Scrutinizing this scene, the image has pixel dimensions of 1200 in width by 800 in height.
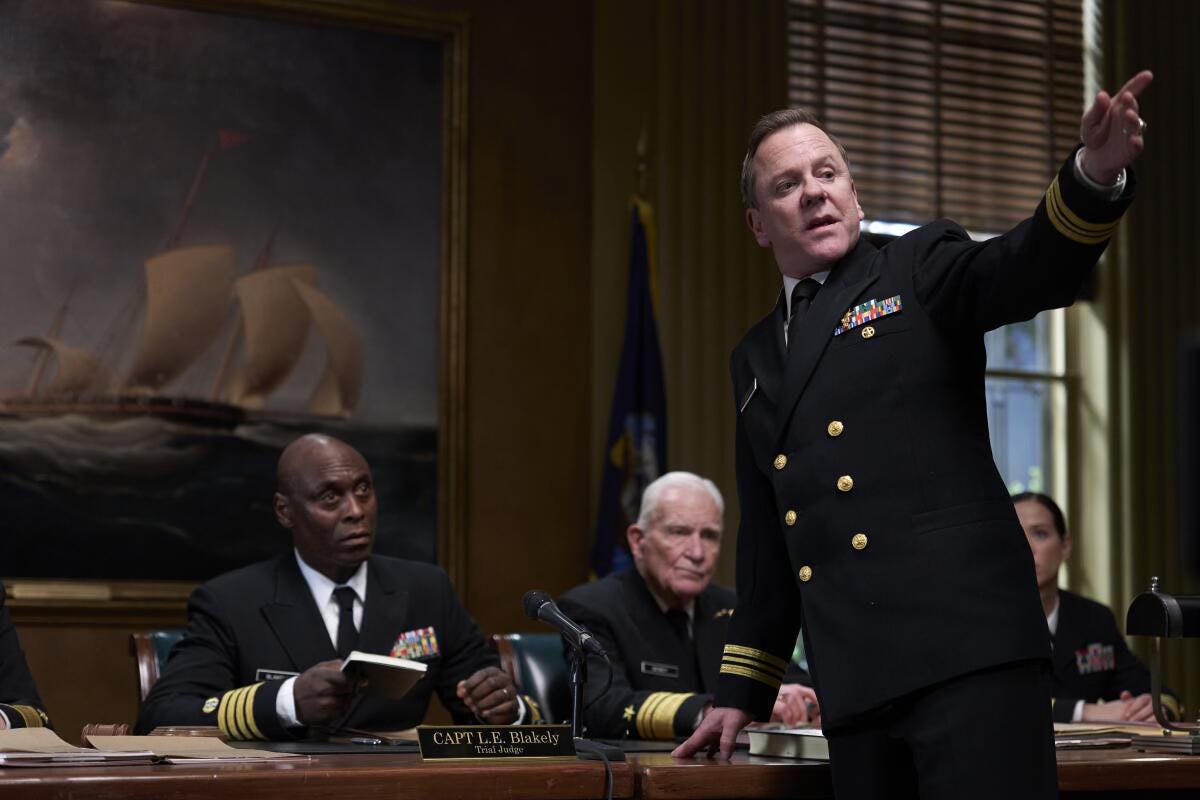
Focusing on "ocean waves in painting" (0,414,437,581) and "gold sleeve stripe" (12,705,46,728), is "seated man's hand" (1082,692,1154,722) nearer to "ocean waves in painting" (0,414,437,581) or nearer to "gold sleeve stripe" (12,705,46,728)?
"gold sleeve stripe" (12,705,46,728)

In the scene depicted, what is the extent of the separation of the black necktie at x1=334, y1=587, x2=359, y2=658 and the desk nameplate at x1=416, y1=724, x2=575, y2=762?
1.43 m

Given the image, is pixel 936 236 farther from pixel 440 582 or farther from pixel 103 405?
pixel 103 405

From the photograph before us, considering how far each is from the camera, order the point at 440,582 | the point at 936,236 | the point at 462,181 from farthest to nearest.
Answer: the point at 462,181 < the point at 440,582 < the point at 936,236

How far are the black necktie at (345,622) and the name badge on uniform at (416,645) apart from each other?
0.35 ft

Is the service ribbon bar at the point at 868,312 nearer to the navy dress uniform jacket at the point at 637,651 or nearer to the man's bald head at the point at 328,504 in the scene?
the navy dress uniform jacket at the point at 637,651

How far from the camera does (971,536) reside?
1.96m

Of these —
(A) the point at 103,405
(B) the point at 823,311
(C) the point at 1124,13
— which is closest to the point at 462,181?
(A) the point at 103,405

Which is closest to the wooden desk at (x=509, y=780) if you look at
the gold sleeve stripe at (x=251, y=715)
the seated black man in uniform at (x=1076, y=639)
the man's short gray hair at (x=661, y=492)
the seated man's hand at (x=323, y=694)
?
the seated man's hand at (x=323, y=694)

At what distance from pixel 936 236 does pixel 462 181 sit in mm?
4100

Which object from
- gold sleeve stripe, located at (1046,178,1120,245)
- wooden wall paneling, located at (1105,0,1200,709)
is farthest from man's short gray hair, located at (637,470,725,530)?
wooden wall paneling, located at (1105,0,1200,709)

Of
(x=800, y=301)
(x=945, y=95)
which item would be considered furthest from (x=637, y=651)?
(x=945, y=95)

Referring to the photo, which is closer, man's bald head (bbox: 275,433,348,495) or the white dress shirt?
the white dress shirt

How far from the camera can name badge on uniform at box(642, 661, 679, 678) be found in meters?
3.95

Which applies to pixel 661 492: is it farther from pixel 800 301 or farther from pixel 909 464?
pixel 909 464
